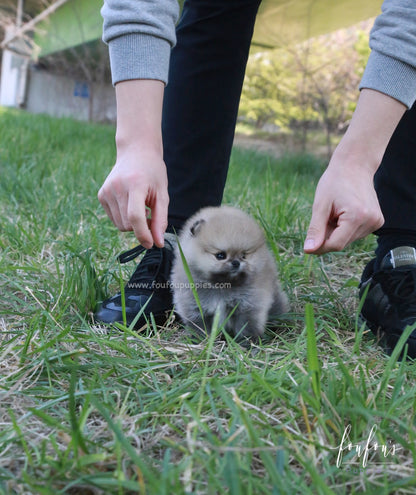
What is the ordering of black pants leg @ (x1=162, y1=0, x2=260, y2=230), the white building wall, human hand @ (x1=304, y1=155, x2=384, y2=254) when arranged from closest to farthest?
human hand @ (x1=304, y1=155, x2=384, y2=254), black pants leg @ (x1=162, y1=0, x2=260, y2=230), the white building wall

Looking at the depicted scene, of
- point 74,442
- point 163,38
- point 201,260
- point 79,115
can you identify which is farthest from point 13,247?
point 79,115

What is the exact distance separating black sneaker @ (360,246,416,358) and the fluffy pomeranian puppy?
317 mm

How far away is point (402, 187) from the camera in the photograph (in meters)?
1.58

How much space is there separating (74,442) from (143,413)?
0.59 ft

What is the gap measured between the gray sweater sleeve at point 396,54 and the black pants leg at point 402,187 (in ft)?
1.59

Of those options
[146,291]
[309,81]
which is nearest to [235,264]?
[146,291]

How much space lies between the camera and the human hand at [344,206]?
3.52 ft

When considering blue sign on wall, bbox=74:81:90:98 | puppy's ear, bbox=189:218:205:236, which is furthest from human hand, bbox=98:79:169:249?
blue sign on wall, bbox=74:81:90:98

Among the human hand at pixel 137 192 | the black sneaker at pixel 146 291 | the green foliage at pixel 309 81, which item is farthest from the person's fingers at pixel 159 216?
the green foliage at pixel 309 81

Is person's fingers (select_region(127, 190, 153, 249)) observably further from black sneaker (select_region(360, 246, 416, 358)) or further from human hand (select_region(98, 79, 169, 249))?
black sneaker (select_region(360, 246, 416, 358))

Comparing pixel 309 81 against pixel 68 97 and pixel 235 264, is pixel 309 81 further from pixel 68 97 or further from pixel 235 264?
pixel 68 97

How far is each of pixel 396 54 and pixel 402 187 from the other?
588mm

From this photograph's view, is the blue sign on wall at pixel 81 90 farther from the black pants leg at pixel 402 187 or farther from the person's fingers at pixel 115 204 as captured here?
the person's fingers at pixel 115 204

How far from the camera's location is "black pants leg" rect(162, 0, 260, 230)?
168 cm
